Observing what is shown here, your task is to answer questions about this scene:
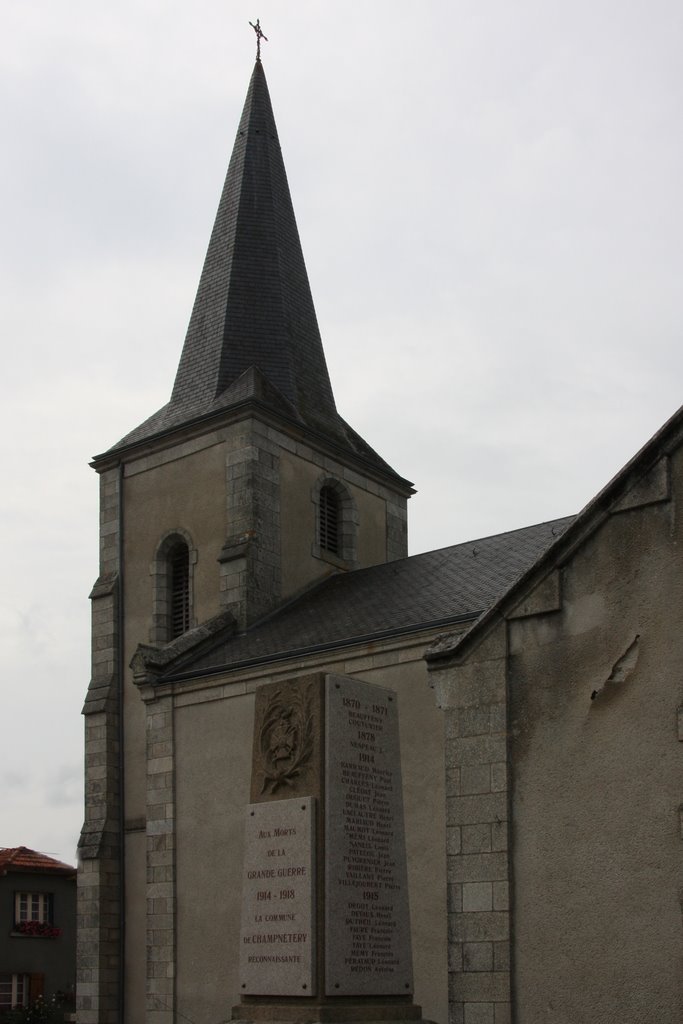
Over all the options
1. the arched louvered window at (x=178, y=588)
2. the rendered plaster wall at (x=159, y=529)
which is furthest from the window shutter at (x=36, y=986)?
the arched louvered window at (x=178, y=588)

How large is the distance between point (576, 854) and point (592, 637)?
5.14 ft

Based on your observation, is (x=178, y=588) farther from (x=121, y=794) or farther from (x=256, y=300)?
(x=256, y=300)

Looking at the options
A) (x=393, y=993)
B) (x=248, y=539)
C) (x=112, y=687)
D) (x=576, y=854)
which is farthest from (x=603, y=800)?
(x=112, y=687)

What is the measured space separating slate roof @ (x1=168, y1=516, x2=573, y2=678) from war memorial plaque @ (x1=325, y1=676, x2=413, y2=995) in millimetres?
7815

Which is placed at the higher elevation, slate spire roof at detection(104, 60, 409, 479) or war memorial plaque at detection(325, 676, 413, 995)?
slate spire roof at detection(104, 60, 409, 479)

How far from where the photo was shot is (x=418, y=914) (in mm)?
15906

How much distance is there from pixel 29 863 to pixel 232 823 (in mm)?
13325

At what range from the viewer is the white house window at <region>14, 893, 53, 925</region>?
29531mm

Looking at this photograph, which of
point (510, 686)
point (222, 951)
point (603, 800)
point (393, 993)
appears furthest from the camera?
point (222, 951)

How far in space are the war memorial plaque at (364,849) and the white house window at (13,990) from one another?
72.3 feet

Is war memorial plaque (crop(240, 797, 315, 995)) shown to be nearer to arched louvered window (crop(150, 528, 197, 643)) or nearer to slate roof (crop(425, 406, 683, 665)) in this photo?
slate roof (crop(425, 406, 683, 665))

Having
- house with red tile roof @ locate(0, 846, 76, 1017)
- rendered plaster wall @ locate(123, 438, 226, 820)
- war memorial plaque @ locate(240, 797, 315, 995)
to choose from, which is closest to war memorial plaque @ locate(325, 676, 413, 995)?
war memorial plaque @ locate(240, 797, 315, 995)

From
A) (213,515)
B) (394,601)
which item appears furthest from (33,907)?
(394,601)

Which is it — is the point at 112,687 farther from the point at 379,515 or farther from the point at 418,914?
the point at 418,914
